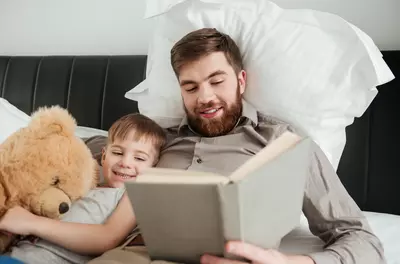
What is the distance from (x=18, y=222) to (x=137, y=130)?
31 cm

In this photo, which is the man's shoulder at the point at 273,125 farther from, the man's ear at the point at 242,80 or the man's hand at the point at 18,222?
the man's hand at the point at 18,222

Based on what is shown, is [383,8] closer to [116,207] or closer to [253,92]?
[253,92]

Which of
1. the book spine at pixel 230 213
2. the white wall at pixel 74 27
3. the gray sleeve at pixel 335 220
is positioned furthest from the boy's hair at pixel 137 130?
the white wall at pixel 74 27

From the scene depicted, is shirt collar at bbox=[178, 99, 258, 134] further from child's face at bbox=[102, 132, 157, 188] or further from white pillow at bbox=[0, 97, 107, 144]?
white pillow at bbox=[0, 97, 107, 144]

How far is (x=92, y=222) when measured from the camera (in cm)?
103

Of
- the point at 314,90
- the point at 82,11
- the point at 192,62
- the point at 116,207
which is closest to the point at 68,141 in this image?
the point at 116,207

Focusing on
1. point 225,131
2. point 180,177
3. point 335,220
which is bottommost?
point 335,220

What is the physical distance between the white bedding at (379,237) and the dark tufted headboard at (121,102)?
0.09 meters

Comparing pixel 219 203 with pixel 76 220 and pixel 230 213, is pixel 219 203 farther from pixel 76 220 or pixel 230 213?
pixel 76 220

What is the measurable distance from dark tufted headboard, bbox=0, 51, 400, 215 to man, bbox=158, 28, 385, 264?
12.1 inches

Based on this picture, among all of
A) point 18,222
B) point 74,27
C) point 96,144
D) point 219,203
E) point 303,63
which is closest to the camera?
point 219,203

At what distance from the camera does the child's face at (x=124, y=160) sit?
1.10m

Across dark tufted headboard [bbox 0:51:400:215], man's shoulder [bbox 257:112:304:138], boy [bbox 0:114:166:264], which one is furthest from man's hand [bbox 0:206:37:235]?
dark tufted headboard [bbox 0:51:400:215]

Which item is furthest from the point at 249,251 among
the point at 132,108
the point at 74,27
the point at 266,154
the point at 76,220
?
the point at 74,27
